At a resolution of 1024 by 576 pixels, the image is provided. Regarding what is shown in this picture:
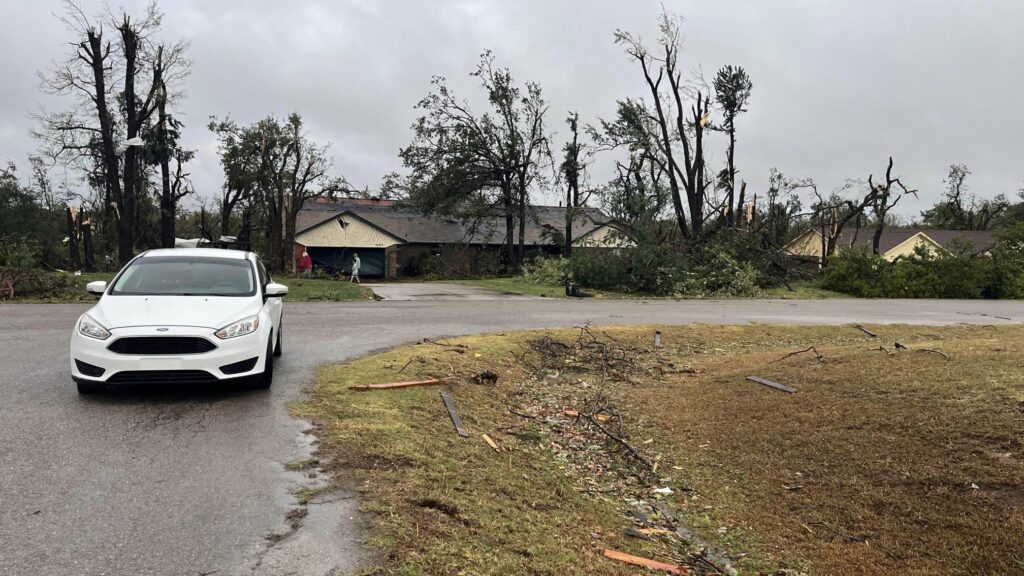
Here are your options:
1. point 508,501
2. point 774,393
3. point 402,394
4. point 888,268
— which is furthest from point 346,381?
point 888,268

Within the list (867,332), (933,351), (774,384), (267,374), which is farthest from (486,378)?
(867,332)

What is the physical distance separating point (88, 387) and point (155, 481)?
105 inches

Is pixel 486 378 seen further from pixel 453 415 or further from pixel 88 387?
pixel 88 387

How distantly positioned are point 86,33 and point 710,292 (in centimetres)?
2773

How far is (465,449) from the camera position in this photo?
570 centimetres

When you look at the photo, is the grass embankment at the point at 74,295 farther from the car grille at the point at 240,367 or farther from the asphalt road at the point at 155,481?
the car grille at the point at 240,367

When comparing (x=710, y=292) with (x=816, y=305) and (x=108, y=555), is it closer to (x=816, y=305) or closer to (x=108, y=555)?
(x=816, y=305)

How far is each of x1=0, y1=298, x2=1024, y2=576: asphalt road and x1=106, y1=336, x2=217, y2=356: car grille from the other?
0.55 meters

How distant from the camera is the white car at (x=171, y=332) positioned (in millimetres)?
6047

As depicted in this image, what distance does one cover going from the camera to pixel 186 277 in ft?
24.5

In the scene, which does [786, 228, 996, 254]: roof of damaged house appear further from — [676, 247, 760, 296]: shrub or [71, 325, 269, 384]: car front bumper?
[71, 325, 269, 384]: car front bumper

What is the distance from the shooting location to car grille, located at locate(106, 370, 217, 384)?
6.05 metres

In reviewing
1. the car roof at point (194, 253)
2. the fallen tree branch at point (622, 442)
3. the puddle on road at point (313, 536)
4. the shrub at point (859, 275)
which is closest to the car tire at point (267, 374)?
the car roof at point (194, 253)

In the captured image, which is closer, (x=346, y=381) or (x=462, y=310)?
(x=346, y=381)
